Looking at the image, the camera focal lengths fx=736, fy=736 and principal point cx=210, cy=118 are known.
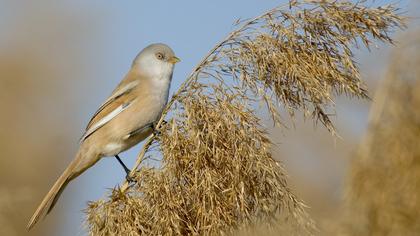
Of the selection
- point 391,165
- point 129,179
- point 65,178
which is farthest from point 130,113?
point 391,165

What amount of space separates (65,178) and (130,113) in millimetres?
834

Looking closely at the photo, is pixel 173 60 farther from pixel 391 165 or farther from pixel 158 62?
pixel 391 165

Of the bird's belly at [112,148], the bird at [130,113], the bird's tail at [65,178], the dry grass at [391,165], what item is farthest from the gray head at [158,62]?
the dry grass at [391,165]

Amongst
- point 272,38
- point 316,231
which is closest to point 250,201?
point 316,231

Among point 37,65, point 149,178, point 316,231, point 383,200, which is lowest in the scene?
point 316,231

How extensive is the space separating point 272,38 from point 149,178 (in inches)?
35.8

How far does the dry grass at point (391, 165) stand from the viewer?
80.2 inches

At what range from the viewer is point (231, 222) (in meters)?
3.38

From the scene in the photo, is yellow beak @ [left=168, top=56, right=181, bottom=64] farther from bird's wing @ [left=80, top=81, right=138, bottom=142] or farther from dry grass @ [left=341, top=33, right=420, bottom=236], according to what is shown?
dry grass @ [left=341, top=33, right=420, bottom=236]

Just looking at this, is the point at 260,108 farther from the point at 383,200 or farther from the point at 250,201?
the point at 383,200

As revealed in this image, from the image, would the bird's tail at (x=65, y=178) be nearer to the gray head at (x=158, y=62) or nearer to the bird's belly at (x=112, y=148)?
the bird's belly at (x=112, y=148)

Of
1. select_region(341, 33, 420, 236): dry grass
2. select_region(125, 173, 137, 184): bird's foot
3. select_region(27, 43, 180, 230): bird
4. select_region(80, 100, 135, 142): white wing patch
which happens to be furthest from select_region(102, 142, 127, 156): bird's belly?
select_region(341, 33, 420, 236): dry grass

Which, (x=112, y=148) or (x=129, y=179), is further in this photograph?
(x=112, y=148)

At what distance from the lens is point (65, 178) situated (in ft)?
16.7
